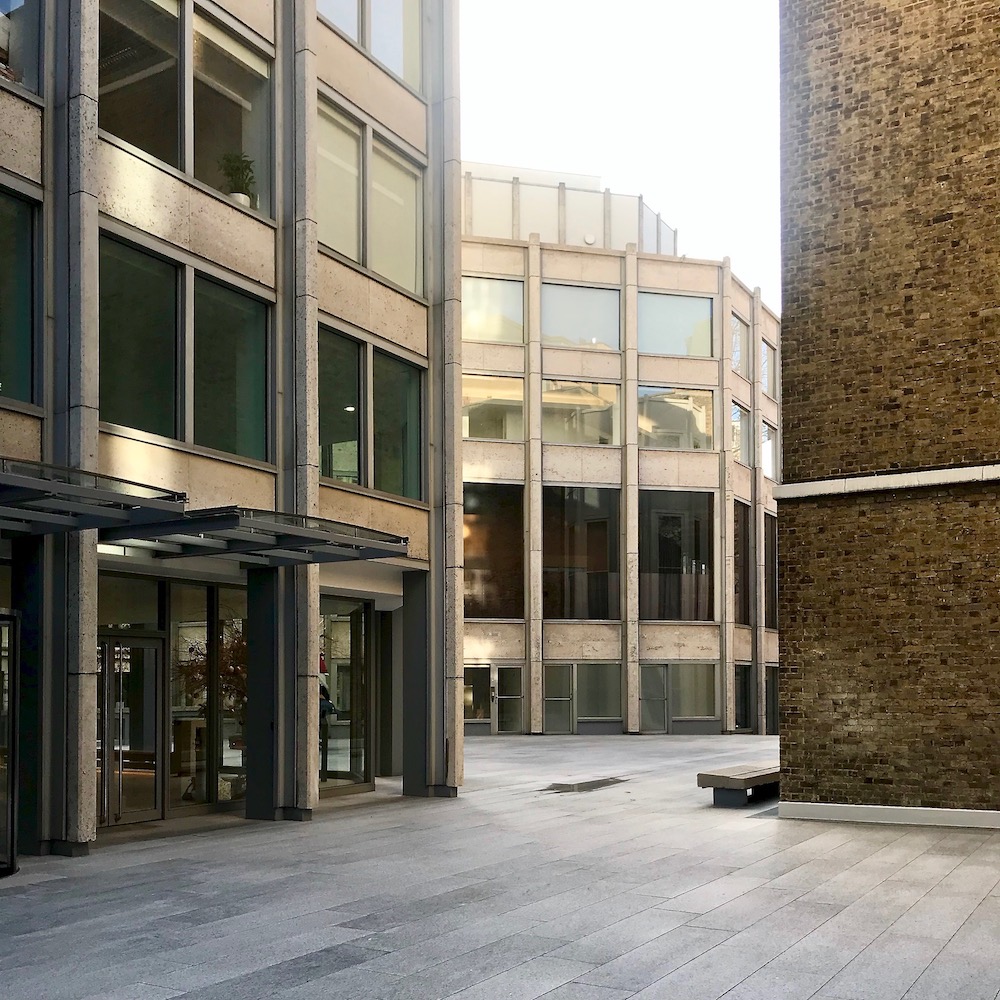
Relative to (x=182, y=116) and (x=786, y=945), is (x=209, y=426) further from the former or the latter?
(x=786, y=945)

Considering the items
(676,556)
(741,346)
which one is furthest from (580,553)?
(741,346)

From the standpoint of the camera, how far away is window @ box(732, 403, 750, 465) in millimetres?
46344

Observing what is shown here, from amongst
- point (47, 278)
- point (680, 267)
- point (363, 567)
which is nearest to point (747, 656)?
point (680, 267)

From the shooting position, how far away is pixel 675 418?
44562 mm

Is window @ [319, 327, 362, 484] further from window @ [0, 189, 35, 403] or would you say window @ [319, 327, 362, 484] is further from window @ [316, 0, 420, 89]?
window @ [0, 189, 35, 403]

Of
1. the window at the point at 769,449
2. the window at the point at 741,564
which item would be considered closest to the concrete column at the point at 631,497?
the window at the point at 741,564

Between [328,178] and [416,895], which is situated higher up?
[328,178]

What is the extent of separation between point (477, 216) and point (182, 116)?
32561 mm

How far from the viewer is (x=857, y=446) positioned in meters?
15.9

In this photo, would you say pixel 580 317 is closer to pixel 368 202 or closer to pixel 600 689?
pixel 600 689

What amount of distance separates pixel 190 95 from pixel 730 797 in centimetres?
1165

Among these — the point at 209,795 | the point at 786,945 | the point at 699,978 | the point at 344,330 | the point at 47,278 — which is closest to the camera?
the point at 699,978

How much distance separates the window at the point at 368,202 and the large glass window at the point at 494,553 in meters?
22.5

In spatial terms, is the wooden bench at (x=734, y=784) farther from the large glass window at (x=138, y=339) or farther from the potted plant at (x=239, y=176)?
the potted plant at (x=239, y=176)
